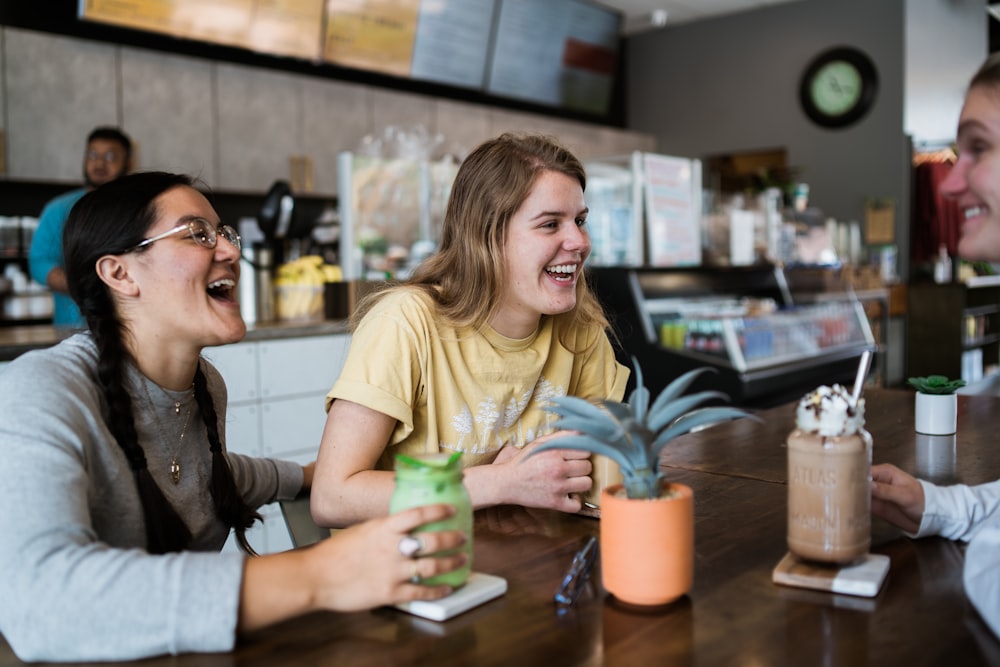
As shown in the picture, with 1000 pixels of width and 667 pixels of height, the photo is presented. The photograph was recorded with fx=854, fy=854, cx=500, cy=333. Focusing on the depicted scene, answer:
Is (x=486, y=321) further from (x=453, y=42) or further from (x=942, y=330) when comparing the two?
(x=942, y=330)

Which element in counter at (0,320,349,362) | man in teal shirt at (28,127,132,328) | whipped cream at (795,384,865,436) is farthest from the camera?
man in teal shirt at (28,127,132,328)

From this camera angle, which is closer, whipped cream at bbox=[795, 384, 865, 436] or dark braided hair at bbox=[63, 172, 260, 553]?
whipped cream at bbox=[795, 384, 865, 436]

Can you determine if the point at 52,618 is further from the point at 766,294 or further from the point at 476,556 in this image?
the point at 766,294

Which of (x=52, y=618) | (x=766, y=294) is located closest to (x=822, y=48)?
(x=766, y=294)

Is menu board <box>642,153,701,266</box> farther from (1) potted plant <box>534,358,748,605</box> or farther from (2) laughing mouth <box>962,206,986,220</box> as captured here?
(1) potted plant <box>534,358,748,605</box>

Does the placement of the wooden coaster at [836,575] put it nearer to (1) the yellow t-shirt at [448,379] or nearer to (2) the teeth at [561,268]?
(1) the yellow t-shirt at [448,379]

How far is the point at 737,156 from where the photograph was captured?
8406 millimetres

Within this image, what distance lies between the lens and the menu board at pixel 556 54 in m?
7.00

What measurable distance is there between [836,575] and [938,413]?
1.13m

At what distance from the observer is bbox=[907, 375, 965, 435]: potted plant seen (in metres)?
2.00

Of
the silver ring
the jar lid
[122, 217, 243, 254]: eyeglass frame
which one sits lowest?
the silver ring

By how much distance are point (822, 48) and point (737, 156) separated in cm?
141

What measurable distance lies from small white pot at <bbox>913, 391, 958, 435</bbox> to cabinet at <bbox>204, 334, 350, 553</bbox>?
7.28 ft

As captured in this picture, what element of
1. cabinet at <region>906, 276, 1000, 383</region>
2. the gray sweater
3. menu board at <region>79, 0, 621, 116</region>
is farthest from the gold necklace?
cabinet at <region>906, 276, 1000, 383</region>
